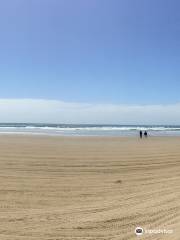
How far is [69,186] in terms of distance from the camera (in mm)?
10656

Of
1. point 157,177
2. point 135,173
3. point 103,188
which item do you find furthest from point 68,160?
point 103,188

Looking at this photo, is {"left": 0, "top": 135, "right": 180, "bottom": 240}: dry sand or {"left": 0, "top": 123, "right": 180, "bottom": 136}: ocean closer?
{"left": 0, "top": 135, "right": 180, "bottom": 240}: dry sand

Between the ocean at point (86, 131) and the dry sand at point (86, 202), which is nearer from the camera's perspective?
the dry sand at point (86, 202)

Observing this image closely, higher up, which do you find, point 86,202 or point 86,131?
point 86,131

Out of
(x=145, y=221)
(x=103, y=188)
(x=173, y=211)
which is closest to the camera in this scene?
(x=145, y=221)

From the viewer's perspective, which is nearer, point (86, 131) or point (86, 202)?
point (86, 202)

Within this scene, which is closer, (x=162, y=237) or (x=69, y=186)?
(x=162, y=237)

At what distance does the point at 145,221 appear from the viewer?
23.7ft

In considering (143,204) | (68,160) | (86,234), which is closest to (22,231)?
(86,234)

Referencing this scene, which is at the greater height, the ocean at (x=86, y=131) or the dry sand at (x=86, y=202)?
the ocean at (x=86, y=131)

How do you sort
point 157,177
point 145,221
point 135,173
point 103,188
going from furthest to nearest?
point 135,173 < point 157,177 < point 103,188 < point 145,221

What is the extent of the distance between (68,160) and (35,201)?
27.1ft

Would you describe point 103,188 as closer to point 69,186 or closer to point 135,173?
point 69,186

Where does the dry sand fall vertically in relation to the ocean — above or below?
below
